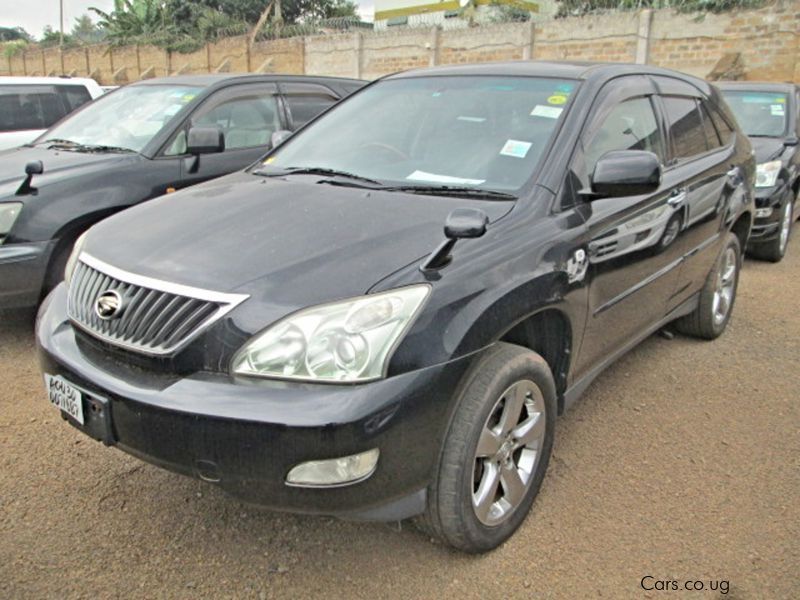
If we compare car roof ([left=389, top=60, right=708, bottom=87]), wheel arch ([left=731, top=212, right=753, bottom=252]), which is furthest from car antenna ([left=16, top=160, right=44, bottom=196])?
wheel arch ([left=731, top=212, right=753, bottom=252])

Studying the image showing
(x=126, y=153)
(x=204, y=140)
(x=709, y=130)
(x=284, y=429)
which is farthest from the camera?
(x=126, y=153)

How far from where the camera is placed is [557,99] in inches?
122

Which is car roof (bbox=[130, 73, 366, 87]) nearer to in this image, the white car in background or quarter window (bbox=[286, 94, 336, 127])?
quarter window (bbox=[286, 94, 336, 127])

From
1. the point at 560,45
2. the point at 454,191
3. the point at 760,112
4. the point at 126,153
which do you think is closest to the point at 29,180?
the point at 126,153

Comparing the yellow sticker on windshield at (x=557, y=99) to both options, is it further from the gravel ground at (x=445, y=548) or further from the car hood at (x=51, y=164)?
the car hood at (x=51, y=164)

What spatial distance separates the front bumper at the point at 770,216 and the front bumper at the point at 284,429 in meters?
5.44

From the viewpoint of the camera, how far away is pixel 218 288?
2.15 m

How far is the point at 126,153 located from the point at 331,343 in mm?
3463

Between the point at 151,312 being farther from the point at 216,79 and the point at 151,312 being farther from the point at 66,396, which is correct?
the point at 216,79

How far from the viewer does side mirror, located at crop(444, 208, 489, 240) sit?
2.21m

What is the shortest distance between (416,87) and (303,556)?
234 cm

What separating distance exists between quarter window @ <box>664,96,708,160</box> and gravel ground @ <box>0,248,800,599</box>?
1.44 meters

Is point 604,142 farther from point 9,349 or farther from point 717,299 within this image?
point 9,349

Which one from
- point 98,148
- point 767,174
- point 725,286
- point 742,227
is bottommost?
point 725,286
